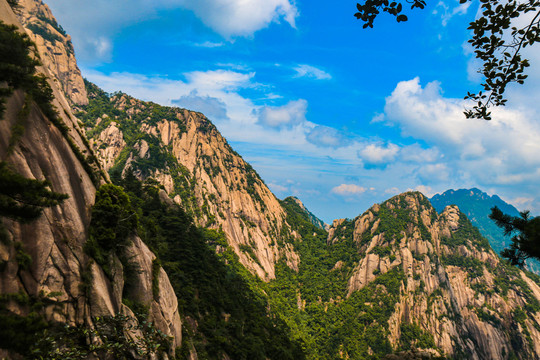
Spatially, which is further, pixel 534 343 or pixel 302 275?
pixel 302 275

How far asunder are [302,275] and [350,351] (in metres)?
47.7

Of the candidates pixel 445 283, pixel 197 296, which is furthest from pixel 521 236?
pixel 445 283

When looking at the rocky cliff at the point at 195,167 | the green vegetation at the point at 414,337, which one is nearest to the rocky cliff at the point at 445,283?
the green vegetation at the point at 414,337

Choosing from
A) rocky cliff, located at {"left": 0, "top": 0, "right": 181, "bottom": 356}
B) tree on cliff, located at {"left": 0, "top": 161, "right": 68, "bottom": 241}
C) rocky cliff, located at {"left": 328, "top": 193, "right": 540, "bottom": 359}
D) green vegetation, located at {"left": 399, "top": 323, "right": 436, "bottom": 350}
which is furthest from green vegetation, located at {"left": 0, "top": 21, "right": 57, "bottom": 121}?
green vegetation, located at {"left": 399, "top": 323, "right": 436, "bottom": 350}

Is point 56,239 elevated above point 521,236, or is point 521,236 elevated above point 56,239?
point 521,236

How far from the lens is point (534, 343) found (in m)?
114

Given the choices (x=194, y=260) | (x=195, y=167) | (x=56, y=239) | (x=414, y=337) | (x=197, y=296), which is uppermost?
(x=195, y=167)

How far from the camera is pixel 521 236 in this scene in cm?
810

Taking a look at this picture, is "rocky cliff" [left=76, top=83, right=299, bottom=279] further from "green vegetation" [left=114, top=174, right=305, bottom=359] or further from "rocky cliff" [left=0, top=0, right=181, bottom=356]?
"rocky cliff" [left=0, top=0, right=181, bottom=356]

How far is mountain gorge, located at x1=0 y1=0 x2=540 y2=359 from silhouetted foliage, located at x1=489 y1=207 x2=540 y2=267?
1498 centimetres

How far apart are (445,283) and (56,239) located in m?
159

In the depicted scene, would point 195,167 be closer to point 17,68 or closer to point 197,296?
point 197,296

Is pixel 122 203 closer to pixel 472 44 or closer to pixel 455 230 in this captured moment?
pixel 472 44

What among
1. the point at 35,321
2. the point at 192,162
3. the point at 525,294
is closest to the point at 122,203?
the point at 35,321
